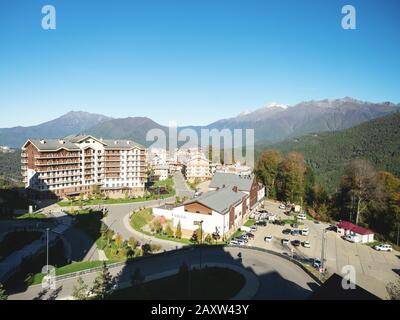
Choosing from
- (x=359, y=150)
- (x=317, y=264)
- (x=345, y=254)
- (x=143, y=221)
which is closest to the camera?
(x=317, y=264)

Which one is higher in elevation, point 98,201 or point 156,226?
point 98,201

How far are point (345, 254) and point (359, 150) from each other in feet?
331

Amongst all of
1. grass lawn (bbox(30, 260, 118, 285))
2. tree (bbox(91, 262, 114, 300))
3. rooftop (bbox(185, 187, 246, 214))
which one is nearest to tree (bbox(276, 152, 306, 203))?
rooftop (bbox(185, 187, 246, 214))

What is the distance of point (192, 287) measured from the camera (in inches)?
776

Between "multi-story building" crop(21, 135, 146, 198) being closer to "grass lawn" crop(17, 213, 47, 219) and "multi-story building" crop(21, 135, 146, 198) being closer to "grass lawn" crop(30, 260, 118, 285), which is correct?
"grass lawn" crop(17, 213, 47, 219)

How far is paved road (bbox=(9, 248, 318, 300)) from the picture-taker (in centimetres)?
Answer: 1912

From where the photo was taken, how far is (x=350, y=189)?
46.9m

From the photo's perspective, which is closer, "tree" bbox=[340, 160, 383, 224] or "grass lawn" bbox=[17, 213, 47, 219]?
"grass lawn" bbox=[17, 213, 47, 219]

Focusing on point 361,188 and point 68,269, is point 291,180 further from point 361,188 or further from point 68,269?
point 68,269

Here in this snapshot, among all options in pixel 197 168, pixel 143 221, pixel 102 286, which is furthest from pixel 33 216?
pixel 197 168

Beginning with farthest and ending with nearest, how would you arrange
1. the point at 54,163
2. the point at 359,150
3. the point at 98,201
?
the point at 359,150 → the point at 54,163 → the point at 98,201

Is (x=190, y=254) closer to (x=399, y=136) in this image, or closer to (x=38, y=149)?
(x=38, y=149)

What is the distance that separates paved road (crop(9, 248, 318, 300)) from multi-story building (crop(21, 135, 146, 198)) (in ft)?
108
